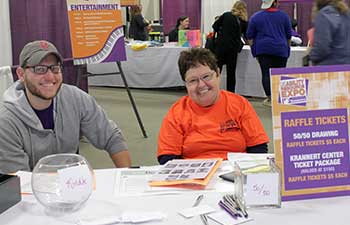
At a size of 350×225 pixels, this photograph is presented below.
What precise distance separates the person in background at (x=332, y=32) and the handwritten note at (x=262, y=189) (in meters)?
2.16

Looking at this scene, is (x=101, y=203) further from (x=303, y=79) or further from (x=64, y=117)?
(x=64, y=117)

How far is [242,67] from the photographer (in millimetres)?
6352

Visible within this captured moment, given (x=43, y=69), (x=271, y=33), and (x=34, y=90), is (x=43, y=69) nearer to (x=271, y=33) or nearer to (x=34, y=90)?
(x=34, y=90)

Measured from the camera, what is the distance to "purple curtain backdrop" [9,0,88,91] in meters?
4.03

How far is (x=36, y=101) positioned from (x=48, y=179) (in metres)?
0.86

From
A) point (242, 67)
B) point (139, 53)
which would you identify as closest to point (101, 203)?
point (242, 67)

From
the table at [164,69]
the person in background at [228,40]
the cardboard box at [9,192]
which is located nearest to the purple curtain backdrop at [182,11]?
the table at [164,69]

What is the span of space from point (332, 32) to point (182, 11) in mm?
6071

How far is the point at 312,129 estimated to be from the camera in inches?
56.2

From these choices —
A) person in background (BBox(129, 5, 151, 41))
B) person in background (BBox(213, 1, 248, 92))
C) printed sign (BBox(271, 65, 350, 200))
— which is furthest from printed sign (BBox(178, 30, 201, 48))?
printed sign (BBox(271, 65, 350, 200))

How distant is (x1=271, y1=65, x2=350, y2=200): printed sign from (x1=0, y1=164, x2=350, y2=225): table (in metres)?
0.05

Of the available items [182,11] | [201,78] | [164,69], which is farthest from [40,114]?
[182,11]

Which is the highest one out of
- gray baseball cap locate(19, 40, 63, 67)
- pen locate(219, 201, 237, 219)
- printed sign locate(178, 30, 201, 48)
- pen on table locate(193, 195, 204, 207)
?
gray baseball cap locate(19, 40, 63, 67)

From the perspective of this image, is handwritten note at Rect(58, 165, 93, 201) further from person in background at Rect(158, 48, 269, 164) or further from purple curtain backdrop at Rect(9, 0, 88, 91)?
purple curtain backdrop at Rect(9, 0, 88, 91)
